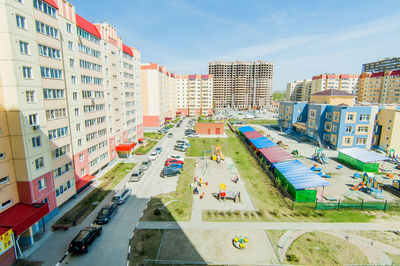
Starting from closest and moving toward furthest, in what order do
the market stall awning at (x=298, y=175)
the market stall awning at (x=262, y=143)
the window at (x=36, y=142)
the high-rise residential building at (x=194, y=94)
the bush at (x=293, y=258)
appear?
the bush at (x=293, y=258) < the window at (x=36, y=142) < the market stall awning at (x=298, y=175) < the market stall awning at (x=262, y=143) < the high-rise residential building at (x=194, y=94)

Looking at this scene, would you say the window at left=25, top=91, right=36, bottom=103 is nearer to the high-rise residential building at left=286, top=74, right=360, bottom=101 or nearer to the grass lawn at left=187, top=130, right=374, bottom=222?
the grass lawn at left=187, top=130, right=374, bottom=222

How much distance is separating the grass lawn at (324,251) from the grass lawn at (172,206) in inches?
472

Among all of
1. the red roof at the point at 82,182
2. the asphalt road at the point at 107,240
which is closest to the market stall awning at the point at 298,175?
the asphalt road at the point at 107,240

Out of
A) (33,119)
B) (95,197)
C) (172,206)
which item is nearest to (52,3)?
(33,119)

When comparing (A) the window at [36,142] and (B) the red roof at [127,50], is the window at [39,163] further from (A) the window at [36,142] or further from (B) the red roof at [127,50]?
(B) the red roof at [127,50]

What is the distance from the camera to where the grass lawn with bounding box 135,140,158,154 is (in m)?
52.4

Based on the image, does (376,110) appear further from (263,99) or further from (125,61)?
(263,99)

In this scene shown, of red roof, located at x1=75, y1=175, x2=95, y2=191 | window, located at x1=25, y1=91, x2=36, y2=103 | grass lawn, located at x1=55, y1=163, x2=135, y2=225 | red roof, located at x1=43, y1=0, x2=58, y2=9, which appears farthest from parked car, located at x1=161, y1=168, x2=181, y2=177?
red roof, located at x1=43, y1=0, x2=58, y2=9

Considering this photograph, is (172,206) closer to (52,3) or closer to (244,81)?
(52,3)

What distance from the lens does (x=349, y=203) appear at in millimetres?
27297

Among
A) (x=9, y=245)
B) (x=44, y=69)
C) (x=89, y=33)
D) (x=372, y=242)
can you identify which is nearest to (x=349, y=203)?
(x=372, y=242)

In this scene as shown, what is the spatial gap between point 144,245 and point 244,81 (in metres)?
166

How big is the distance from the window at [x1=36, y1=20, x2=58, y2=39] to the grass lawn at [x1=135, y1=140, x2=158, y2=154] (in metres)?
30.8

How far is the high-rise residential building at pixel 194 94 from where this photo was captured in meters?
126
